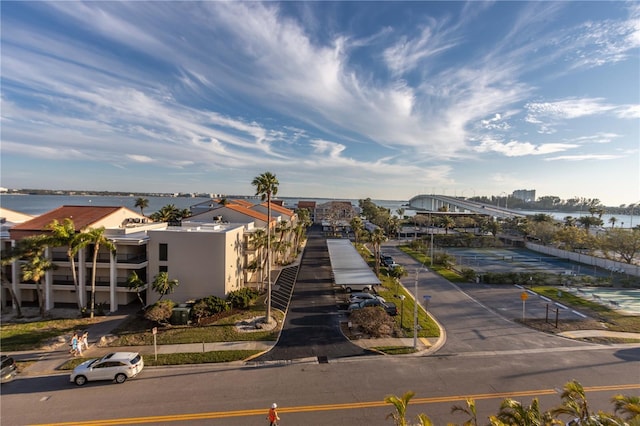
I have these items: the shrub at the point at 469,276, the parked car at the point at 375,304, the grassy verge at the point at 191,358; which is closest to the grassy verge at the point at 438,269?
the shrub at the point at 469,276

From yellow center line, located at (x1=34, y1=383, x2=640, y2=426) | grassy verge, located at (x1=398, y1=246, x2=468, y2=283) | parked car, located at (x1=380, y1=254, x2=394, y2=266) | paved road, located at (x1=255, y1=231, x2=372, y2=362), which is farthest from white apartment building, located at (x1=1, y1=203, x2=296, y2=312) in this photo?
grassy verge, located at (x1=398, y1=246, x2=468, y2=283)

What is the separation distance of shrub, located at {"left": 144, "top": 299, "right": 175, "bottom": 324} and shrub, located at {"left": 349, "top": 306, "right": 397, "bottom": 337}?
15.2m

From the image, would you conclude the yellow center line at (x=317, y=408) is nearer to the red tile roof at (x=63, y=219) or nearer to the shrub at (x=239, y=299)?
the shrub at (x=239, y=299)

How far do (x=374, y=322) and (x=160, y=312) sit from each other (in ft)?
56.5

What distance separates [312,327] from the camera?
25031mm

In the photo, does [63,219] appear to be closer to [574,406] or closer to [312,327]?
[312,327]

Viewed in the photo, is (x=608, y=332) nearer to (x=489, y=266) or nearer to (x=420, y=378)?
(x=420, y=378)

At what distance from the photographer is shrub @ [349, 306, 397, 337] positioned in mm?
23531

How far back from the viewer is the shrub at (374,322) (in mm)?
Answer: 23531

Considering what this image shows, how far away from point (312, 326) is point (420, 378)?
33.3 ft

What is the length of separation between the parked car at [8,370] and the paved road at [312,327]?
1421 centimetres

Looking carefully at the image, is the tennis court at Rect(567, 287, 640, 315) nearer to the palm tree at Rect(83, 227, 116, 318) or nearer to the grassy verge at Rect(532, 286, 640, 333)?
the grassy verge at Rect(532, 286, 640, 333)

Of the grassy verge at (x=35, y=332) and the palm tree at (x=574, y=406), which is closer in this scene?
the palm tree at (x=574, y=406)

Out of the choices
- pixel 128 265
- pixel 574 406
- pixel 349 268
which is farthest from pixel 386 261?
pixel 574 406
